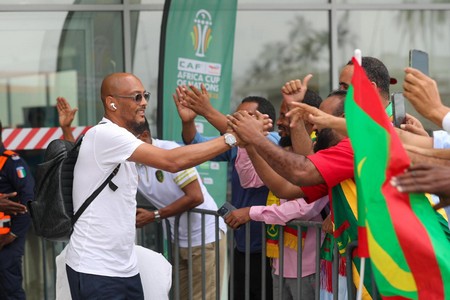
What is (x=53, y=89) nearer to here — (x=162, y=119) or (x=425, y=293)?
A: (x=162, y=119)

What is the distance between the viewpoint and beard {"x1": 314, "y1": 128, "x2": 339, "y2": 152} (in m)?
5.35

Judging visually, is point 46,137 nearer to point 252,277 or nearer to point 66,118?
point 66,118

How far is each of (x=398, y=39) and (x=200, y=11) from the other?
8.84 ft

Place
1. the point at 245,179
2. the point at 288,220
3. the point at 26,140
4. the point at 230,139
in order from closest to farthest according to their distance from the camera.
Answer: the point at 230,139
the point at 288,220
the point at 245,179
the point at 26,140

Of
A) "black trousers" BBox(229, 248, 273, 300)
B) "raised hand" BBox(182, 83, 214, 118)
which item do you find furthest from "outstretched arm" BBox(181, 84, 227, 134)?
"black trousers" BBox(229, 248, 273, 300)

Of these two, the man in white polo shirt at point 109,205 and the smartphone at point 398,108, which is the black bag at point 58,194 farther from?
the smartphone at point 398,108

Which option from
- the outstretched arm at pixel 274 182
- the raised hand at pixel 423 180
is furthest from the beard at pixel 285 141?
the raised hand at pixel 423 180

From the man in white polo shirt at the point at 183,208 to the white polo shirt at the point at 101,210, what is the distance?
1.29 m

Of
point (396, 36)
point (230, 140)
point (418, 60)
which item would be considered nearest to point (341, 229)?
point (230, 140)

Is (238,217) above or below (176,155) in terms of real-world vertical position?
below

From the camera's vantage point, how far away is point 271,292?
22.3 ft

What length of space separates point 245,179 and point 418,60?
2023mm

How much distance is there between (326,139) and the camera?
17.7 feet

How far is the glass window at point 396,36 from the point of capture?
10047 mm
